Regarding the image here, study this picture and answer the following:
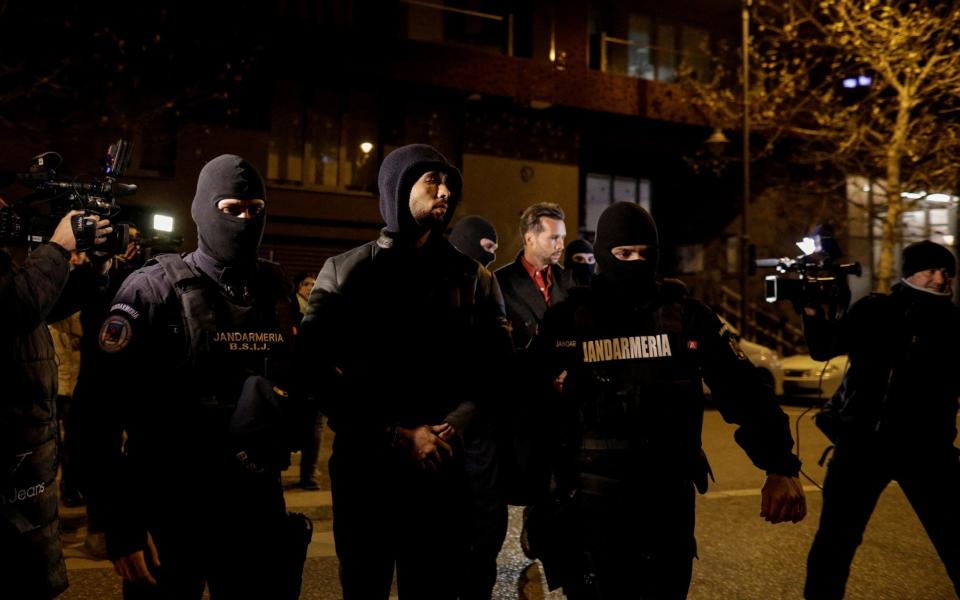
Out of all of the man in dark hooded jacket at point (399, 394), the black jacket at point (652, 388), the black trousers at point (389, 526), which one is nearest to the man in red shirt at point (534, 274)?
the black jacket at point (652, 388)

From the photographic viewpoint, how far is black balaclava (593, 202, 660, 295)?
3279mm

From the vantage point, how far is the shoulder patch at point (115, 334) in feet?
8.45

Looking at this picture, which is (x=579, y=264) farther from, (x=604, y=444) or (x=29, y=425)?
(x=29, y=425)

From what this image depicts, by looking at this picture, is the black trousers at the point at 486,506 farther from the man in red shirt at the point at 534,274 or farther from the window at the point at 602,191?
the window at the point at 602,191

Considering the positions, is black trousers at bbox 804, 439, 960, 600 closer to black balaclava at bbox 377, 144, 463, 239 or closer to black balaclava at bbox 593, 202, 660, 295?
black balaclava at bbox 593, 202, 660, 295

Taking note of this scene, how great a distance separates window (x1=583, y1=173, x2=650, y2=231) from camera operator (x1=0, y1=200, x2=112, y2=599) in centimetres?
2016

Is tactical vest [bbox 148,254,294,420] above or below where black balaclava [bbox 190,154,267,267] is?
below

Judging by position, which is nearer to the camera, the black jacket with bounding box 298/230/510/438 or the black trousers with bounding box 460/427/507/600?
the black jacket with bounding box 298/230/510/438

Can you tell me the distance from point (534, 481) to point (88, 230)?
248 centimetres

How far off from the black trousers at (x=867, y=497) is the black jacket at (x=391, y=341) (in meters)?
2.14

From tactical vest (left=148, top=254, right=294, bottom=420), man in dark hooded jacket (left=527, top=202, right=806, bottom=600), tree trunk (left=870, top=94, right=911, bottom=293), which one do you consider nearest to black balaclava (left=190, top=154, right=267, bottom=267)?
tactical vest (left=148, top=254, right=294, bottom=420)

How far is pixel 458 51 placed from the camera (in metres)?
17.6

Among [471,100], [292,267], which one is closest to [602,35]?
[471,100]

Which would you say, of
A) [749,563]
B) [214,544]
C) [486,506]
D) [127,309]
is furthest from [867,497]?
[127,309]
